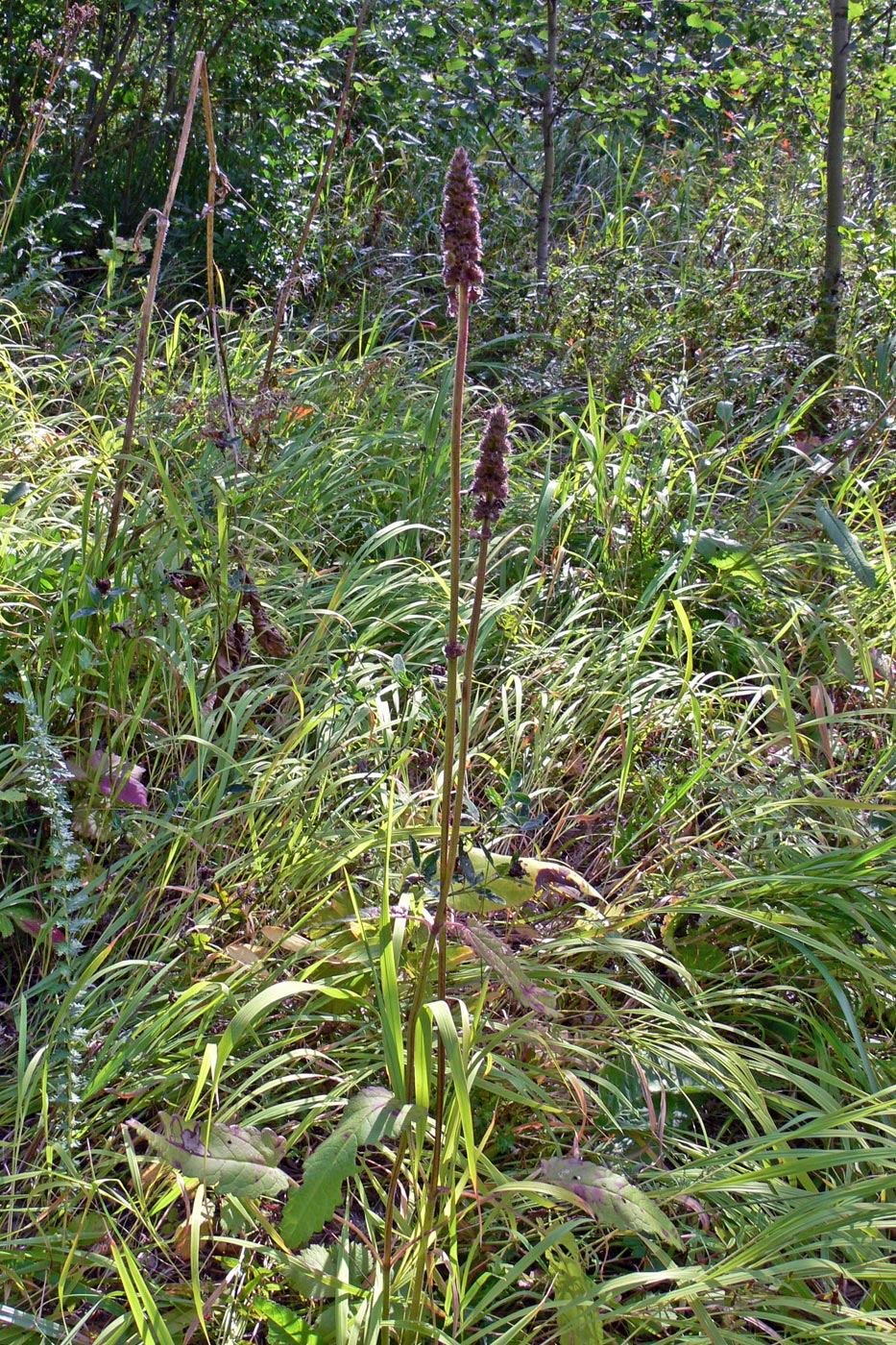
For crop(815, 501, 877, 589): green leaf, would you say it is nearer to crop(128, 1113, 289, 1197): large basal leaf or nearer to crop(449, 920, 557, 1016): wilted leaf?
crop(449, 920, 557, 1016): wilted leaf

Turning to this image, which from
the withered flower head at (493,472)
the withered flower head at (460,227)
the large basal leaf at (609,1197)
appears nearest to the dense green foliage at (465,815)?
the large basal leaf at (609,1197)

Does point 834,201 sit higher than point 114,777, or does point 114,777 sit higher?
point 834,201

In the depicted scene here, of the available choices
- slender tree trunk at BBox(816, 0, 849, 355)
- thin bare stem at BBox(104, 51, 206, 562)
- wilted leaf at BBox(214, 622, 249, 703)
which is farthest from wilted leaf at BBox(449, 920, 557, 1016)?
slender tree trunk at BBox(816, 0, 849, 355)

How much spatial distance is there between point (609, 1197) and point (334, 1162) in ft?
1.06

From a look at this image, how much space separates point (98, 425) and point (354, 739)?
1.66 m

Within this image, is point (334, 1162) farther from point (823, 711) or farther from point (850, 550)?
point (850, 550)

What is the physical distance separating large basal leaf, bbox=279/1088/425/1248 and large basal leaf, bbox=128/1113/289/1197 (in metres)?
0.09

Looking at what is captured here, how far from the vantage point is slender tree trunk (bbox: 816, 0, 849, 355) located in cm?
345

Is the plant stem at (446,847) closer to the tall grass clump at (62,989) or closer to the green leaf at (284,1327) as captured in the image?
the green leaf at (284,1327)

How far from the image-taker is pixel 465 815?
1.91m

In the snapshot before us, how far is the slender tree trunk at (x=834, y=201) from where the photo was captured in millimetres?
3453

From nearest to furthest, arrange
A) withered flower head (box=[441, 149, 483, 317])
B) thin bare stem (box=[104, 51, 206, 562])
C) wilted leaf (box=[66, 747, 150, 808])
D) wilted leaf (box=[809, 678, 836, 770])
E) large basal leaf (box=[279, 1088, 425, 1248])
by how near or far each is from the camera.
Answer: withered flower head (box=[441, 149, 483, 317]) < large basal leaf (box=[279, 1088, 425, 1248]) < wilted leaf (box=[66, 747, 150, 808]) < thin bare stem (box=[104, 51, 206, 562]) < wilted leaf (box=[809, 678, 836, 770])

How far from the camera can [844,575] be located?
9.06 feet

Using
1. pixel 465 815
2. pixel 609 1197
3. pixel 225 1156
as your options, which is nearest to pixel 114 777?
pixel 465 815
